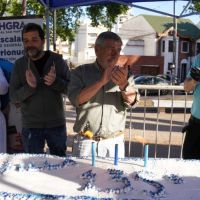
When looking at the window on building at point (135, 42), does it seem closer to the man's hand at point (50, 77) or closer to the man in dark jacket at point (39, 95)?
the man in dark jacket at point (39, 95)

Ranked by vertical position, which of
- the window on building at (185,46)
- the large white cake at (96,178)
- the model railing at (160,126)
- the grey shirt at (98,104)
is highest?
the window on building at (185,46)

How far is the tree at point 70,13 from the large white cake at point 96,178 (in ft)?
53.3

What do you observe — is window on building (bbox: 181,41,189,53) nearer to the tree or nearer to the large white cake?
the tree

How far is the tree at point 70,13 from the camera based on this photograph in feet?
62.2

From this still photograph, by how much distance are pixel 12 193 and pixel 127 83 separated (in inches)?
46.7

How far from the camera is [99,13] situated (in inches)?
822

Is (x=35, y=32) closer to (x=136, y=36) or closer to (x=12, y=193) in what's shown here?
(x=12, y=193)

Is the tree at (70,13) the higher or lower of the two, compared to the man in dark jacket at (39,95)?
higher

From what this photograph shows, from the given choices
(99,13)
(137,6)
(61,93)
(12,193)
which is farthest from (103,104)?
(99,13)

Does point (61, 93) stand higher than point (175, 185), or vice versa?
point (61, 93)

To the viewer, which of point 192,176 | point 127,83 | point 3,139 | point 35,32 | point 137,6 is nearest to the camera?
point 192,176

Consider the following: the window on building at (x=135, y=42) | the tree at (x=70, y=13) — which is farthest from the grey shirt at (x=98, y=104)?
the window on building at (x=135, y=42)

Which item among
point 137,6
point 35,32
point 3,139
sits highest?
point 137,6

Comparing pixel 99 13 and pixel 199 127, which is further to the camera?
pixel 99 13
